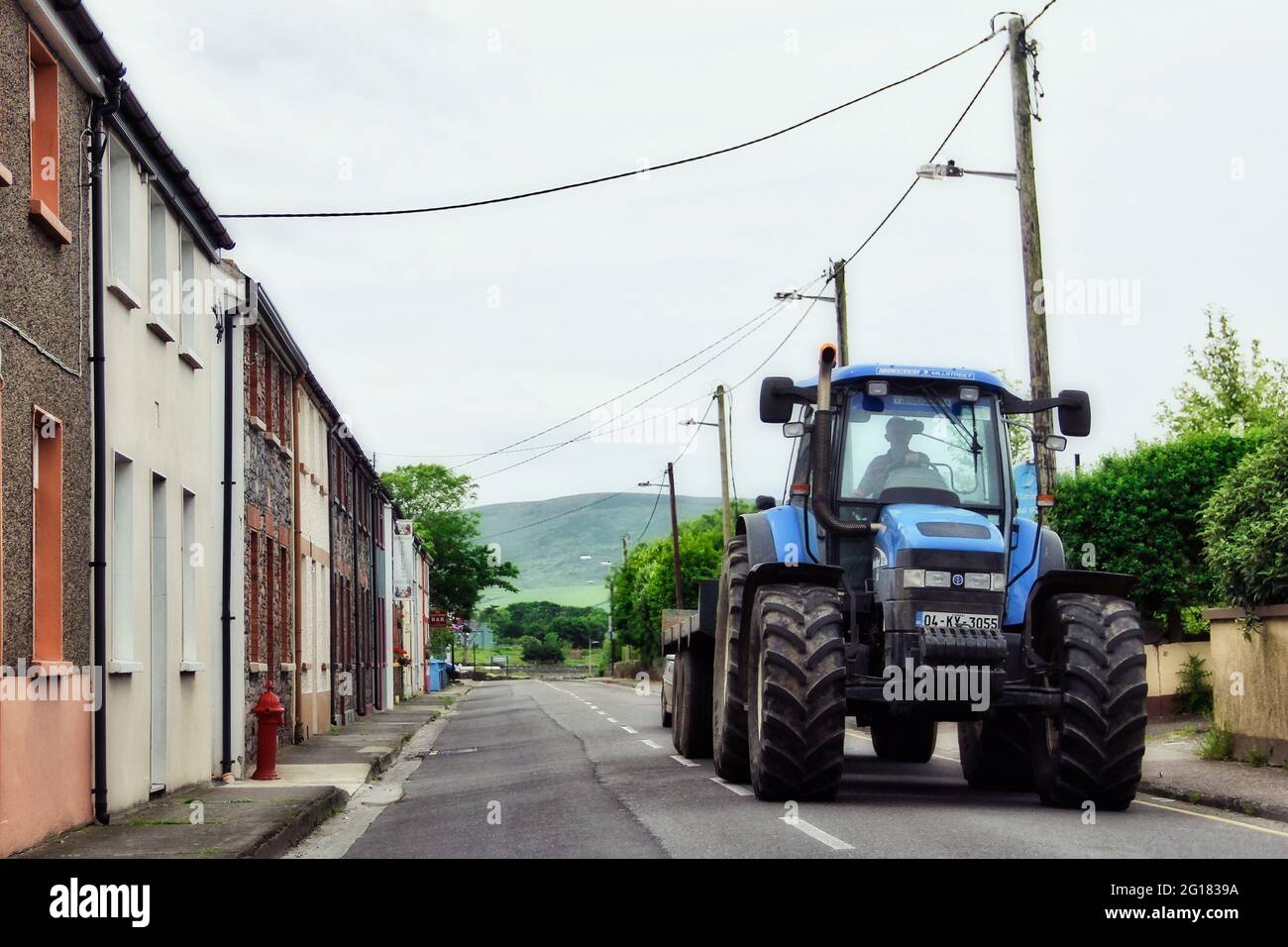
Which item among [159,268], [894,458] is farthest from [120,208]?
[894,458]

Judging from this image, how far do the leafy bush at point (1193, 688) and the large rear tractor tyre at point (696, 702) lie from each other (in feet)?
23.9

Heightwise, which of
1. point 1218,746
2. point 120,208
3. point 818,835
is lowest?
point 1218,746

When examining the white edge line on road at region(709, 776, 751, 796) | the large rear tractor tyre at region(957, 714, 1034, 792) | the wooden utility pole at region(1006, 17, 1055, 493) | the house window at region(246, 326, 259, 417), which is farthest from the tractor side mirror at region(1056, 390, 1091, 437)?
the house window at region(246, 326, 259, 417)

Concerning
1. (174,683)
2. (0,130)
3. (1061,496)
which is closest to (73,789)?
(174,683)

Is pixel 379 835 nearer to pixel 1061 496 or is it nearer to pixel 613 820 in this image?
pixel 613 820

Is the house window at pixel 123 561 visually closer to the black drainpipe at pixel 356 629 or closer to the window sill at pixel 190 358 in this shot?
the window sill at pixel 190 358

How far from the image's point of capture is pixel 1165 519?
22.8 metres

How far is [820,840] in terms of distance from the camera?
32.7ft

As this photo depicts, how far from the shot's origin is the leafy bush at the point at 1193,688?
21.4 metres

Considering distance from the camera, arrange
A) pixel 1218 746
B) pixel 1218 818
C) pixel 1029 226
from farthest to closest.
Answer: pixel 1029 226, pixel 1218 746, pixel 1218 818

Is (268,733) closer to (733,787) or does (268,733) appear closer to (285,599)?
(733,787)

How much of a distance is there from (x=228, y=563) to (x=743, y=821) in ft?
30.1

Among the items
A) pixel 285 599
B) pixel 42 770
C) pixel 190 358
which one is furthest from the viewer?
pixel 285 599
